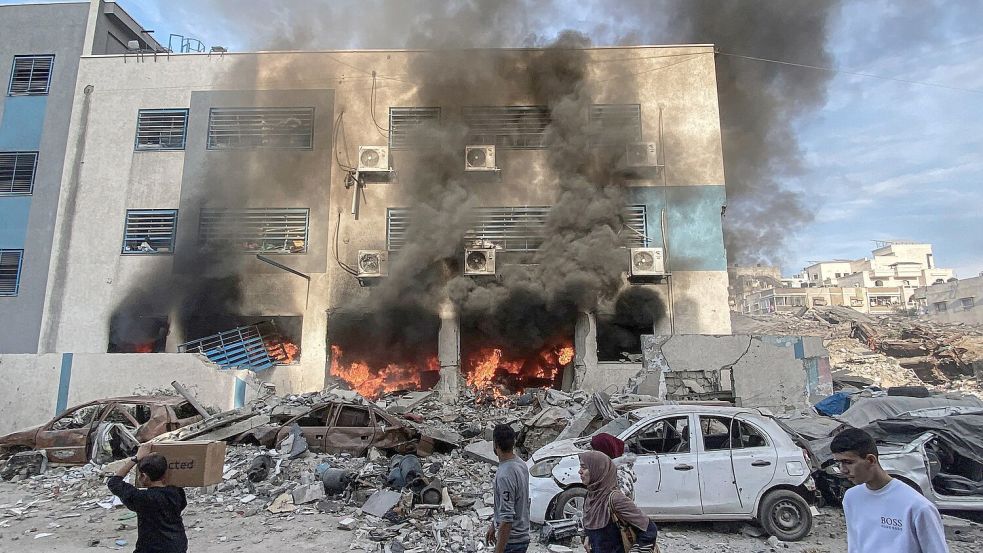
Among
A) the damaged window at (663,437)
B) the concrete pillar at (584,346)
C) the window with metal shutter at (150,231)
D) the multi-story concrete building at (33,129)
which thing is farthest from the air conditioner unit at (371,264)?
the damaged window at (663,437)

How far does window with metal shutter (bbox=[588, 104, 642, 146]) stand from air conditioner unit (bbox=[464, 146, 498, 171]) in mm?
2989

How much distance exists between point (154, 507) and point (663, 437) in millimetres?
4969

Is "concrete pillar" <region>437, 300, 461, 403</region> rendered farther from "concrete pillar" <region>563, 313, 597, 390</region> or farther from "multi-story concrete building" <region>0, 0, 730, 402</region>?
"concrete pillar" <region>563, 313, 597, 390</region>

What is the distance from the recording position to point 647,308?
A: 51.8 feet

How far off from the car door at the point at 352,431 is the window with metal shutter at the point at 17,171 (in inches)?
581

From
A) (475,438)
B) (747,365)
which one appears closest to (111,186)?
(475,438)

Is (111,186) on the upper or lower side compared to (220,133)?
lower

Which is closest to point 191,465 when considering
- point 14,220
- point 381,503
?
point 381,503

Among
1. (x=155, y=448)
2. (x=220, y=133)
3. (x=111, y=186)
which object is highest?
(x=220, y=133)

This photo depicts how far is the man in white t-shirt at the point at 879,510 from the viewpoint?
2.07 meters

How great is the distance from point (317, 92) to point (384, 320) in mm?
7402

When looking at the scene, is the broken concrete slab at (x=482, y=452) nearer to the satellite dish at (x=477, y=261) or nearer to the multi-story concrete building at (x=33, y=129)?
the satellite dish at (x=477, y=261)

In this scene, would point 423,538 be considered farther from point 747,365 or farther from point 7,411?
point 7,411

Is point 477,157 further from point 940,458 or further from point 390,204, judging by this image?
point 940,458
